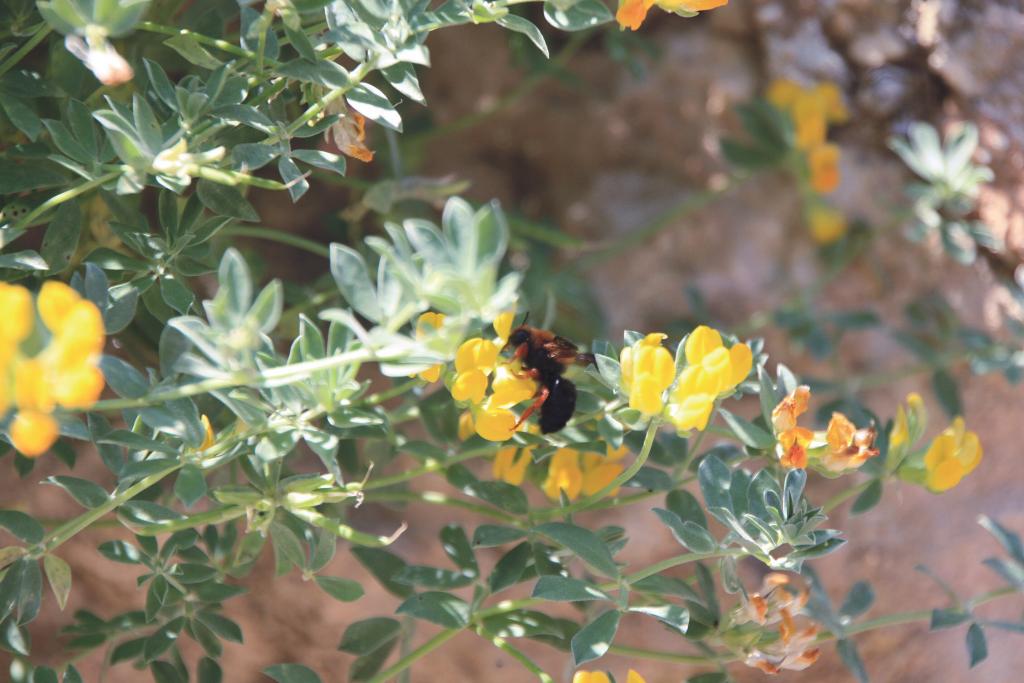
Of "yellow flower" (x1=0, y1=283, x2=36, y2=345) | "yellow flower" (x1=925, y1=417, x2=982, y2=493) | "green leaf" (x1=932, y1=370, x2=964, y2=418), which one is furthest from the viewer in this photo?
"green leaf" (x1=932, y1=370, x2=964, y2=418)

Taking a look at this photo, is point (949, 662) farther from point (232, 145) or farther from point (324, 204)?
point (232, 145)

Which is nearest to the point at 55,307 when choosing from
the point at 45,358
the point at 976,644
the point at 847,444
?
the point at 45,358

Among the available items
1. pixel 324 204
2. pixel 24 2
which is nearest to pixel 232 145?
pixel 24 2

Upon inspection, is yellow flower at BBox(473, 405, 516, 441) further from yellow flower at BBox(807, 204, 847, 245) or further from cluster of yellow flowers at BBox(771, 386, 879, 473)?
yellow flower at BBox(807, 204, 847, 245)

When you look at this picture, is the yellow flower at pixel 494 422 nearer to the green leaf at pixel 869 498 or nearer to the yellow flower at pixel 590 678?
the yellow flower at pixel 590 678

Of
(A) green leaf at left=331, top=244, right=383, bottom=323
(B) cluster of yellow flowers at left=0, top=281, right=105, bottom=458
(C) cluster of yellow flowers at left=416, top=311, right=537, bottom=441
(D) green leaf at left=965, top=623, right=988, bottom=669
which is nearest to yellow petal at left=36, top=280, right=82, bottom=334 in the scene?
(B) cluster of yellow flowers at left=0, top=281, right=105, bottom=458

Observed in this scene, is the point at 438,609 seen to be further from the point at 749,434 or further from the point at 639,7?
the point at 639,7
